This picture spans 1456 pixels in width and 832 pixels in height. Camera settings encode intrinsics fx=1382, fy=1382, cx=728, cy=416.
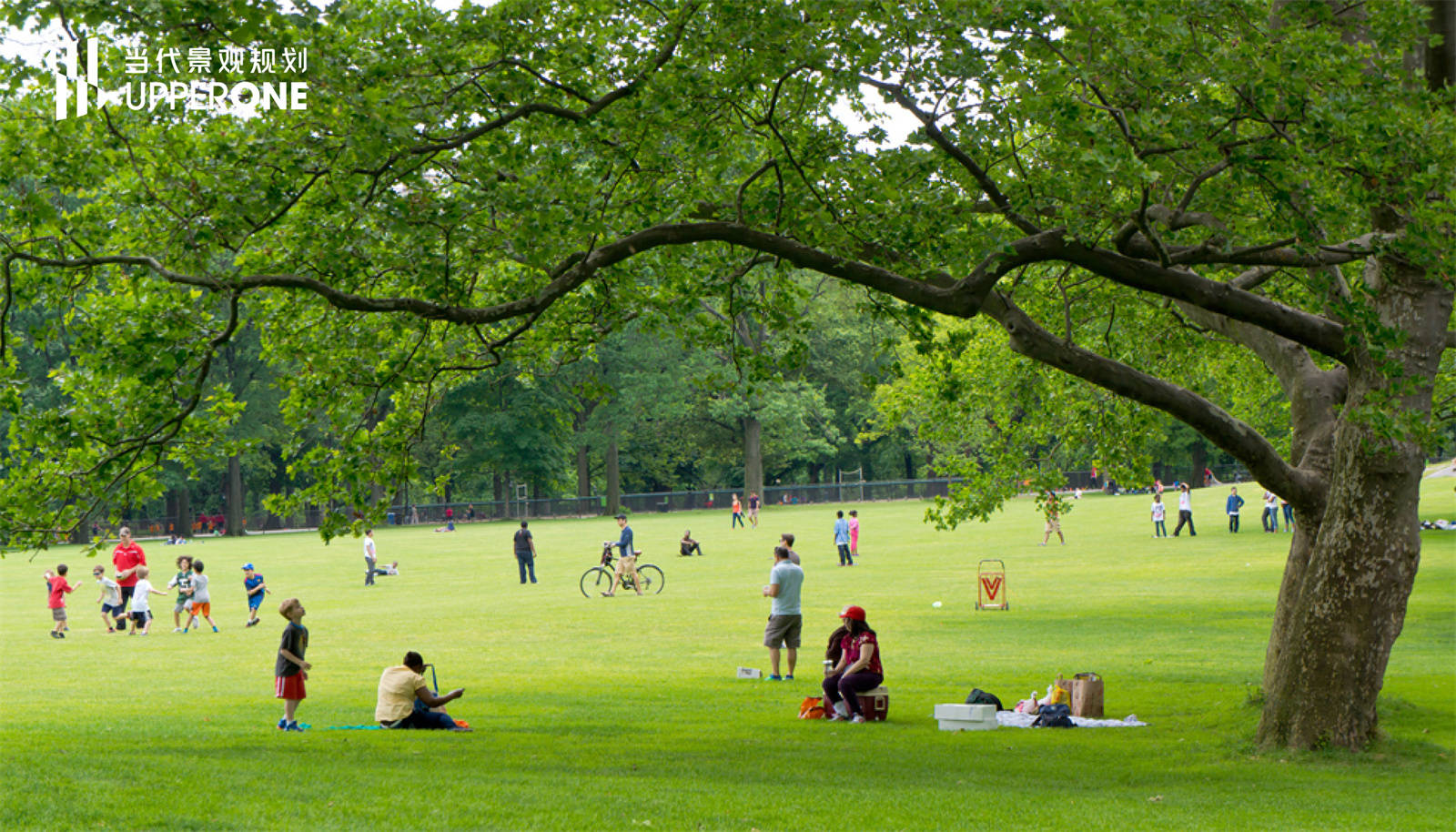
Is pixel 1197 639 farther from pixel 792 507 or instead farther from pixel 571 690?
pixel 792 507

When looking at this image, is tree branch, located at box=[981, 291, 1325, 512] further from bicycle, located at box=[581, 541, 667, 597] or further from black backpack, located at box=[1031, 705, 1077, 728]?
bicycle, located at box=[581, 541, 667, 597]

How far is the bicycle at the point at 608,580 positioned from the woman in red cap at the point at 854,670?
1565 centimetres

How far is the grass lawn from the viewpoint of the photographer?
33.9 ft

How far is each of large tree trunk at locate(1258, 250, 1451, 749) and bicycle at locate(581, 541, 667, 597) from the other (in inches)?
765

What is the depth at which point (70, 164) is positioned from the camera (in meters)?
11.6

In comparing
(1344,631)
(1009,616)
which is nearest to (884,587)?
(1009,616)

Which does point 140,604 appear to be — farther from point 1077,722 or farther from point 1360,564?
point 1360,564

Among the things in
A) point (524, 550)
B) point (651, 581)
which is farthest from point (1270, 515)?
point (524, 550)

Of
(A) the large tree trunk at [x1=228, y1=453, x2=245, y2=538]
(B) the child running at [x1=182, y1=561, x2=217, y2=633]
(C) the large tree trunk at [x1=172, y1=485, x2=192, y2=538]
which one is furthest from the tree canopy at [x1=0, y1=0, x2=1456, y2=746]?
(A) the large tree trunk at [x1=228, y1=453, x2=245, y2=538]

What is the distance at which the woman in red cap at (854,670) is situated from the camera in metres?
15.2

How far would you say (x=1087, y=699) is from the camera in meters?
15.3

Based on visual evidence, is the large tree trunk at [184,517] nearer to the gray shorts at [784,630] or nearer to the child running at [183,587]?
the child running at [183,587]

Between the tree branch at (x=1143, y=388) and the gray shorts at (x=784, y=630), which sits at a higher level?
the tree branch at (x=1143, y=388)

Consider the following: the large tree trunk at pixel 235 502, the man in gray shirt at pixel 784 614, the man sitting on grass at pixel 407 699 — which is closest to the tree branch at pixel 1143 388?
the man in gray shirt at pixel 784 614
